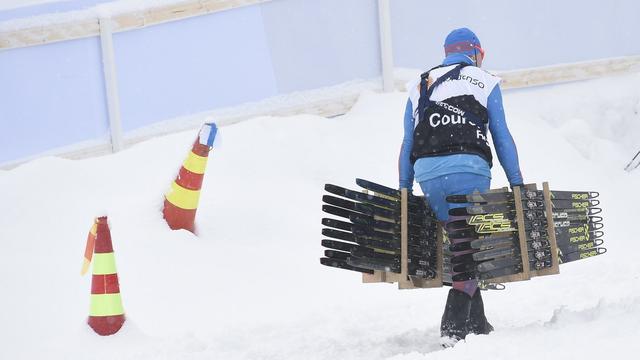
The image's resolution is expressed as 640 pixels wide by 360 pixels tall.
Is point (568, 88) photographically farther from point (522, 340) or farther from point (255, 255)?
point (522, 340)

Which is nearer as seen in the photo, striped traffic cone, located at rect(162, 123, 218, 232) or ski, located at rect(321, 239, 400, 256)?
ski, located at rect(321, 239, 400, 256)

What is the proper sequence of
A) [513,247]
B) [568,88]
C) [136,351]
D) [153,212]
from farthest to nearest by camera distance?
[568,88]
[153,212]
[136,351]
[513,247]

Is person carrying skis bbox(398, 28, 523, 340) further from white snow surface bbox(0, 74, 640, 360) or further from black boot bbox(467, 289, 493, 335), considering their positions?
white snow surface bbox(0, 74, 640, 360)

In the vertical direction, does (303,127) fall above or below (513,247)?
above

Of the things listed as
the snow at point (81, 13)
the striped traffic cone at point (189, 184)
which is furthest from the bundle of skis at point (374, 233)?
the snow at point (81, 13)

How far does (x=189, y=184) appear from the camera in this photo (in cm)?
752

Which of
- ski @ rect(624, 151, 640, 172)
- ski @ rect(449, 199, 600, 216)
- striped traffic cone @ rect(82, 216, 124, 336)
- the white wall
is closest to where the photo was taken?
ski @ rect(449, 199, 600, 216)

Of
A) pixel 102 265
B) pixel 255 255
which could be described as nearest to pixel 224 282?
pixel 255 255

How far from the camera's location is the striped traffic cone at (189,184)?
746 centimetres

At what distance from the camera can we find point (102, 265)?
5926mm

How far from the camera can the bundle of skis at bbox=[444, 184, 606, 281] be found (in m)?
5.13

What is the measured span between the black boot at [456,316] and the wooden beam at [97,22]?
19.3 feet

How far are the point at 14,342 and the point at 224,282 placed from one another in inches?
64.6

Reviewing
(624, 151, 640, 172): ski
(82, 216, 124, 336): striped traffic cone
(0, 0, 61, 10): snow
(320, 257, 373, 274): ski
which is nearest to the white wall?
(0, 0, 61, 10): snow
